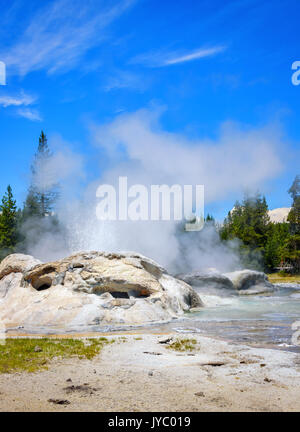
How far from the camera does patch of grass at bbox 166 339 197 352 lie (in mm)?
7836

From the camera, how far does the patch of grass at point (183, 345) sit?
7836 mm

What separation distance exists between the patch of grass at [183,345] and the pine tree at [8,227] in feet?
103

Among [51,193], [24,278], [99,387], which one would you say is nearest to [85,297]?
[24,278]

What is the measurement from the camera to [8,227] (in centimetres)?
3925

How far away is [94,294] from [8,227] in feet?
90.6

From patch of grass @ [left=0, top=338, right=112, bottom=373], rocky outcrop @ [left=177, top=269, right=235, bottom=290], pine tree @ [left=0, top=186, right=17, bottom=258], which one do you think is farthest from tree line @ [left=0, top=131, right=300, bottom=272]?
patch of grass @ [left=0, top=338, right=112, bottom=373]

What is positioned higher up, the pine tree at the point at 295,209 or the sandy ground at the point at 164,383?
the pine tree at the point at 295,209

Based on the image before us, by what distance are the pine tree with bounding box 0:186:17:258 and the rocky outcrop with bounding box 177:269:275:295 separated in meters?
19.9

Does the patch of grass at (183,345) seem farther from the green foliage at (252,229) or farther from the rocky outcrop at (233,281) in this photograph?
the green foliage at (252,229)

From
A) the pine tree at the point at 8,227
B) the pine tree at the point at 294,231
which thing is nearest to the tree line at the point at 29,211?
the pine tree at the point at 8,227

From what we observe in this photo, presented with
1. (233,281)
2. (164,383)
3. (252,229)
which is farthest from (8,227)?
(164,383)

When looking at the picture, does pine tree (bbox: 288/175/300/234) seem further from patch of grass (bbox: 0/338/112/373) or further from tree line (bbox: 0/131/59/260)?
patch of grass (bbox: 0/338/112/373)

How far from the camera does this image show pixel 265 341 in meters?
8.75
